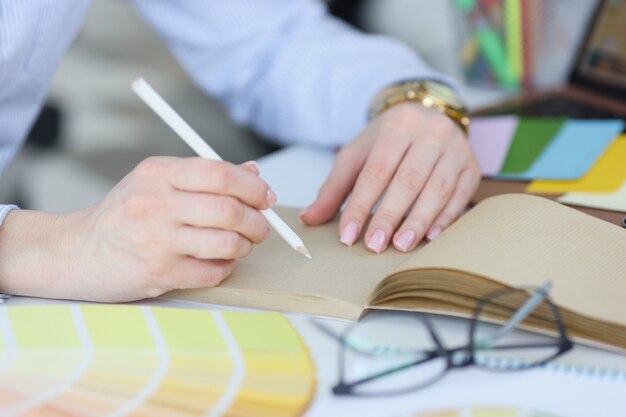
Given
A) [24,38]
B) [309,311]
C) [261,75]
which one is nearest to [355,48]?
[261,75]

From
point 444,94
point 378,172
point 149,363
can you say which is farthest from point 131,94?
point 149,363

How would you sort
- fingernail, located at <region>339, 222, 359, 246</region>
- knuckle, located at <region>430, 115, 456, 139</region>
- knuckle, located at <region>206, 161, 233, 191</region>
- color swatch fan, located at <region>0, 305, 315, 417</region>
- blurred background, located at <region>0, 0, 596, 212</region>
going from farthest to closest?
blurred background, located at <region>0, 0, 596, 212</region> → knuckle, located at <region>430, 115, 456, 139</region> → fingernail, located at <region>339, 222, 359, 246</region> → knuckle, located at <region>206, 161, 233, 191</region> → color swatch fan, located at <region>0, 305, 315, 417</region>

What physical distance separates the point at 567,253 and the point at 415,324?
13cm

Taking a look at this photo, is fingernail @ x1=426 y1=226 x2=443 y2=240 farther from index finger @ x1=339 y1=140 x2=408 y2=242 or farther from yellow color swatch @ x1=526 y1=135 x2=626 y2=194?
yellow color swatch @ x1=526 y1=135 x2=626 y2=194

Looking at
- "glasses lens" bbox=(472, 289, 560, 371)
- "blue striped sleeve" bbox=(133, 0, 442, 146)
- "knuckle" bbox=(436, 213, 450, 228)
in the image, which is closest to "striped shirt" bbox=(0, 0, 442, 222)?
"blue striped sleeve" bbox=(133, 0, 442, 146)

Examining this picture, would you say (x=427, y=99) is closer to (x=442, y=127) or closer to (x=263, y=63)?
(x=442, y=127)

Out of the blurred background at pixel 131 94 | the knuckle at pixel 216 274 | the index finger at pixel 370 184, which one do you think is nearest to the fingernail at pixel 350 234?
the index finger at pixel 370 184

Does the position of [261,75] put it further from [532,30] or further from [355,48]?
[532,30]

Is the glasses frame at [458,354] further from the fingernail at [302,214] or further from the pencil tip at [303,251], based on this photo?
the fingernail at [302,214]

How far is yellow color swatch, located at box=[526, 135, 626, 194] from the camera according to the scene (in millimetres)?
861

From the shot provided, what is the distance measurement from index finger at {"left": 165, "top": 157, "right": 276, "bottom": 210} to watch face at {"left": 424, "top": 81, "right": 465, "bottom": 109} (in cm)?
35

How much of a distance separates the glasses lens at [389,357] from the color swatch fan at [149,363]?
0.03 meters

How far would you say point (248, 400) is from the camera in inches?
19.9

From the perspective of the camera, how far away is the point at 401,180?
0.78 metres
